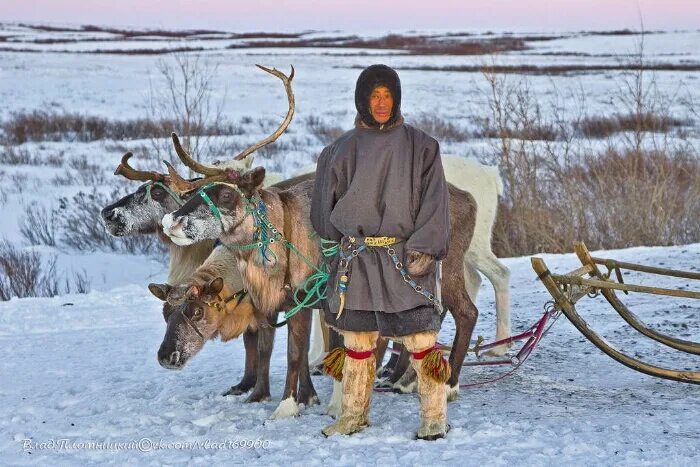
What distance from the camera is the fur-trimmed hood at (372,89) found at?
4684 mm

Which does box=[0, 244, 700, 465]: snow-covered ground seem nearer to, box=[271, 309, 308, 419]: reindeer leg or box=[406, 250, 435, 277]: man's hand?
box=[271, 309, 308, 419]: reindeer leg

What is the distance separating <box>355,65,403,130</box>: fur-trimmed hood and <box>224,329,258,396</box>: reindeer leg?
1926mm

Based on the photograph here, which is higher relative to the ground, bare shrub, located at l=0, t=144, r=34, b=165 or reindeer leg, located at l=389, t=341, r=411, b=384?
reindeer leg, located at l=389, t=341, r=411, b=384

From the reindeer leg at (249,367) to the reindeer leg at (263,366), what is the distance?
0.71 feet

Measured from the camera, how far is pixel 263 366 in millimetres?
5855

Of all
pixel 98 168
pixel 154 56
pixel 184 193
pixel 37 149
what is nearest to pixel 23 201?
pixel 98 168

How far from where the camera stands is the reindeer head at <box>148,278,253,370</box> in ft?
17.9

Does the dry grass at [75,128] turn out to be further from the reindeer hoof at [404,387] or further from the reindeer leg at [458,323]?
the reindeer leg at [458,323]

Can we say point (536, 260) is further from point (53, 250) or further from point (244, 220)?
point (53, 250)

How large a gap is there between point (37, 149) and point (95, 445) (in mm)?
17888

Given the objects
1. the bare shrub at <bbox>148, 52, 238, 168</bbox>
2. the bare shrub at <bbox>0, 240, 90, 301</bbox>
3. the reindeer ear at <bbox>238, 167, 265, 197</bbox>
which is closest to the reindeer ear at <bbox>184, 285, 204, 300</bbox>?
the reindeer ear at <bbox>238, 167, 265, 197</bbox>

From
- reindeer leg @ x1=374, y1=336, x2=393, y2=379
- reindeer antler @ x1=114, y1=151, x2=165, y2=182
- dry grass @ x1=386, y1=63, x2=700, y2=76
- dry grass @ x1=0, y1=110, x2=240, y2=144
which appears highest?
reindeer antler @ x1=114, y1=151, x2=165, y2=182

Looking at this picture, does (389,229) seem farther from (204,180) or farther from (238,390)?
(238,390)

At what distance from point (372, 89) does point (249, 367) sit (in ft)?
7.43
